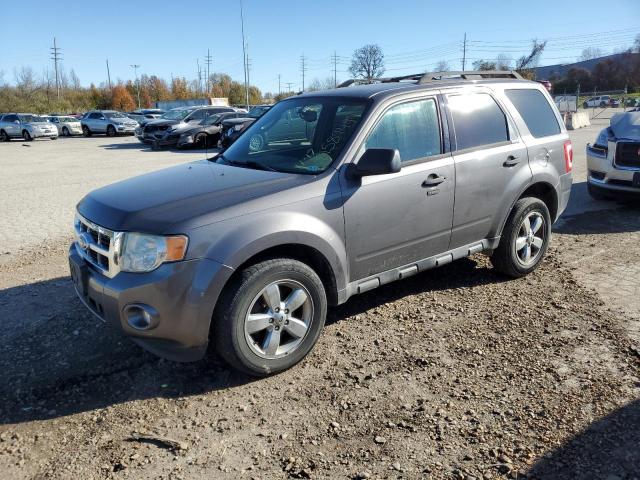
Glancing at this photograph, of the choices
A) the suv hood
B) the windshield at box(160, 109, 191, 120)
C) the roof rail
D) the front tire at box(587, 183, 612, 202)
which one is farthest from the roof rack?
the windshield at box(160, 109, 191, 120)

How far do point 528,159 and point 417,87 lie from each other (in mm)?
1391

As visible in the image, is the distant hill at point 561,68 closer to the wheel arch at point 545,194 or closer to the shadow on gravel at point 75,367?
the wheel arch at point 545,194

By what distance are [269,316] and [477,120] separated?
2607 millimetres

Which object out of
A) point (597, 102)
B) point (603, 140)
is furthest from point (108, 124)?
point (597, 102)

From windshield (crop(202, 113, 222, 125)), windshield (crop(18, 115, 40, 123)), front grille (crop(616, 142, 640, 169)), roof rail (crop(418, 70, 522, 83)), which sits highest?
windshield (crop(18, 115, 40, 123))

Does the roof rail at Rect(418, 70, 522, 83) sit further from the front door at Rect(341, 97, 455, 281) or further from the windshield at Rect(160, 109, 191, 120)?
the windshield at Rect(160, 109, 191, 120)

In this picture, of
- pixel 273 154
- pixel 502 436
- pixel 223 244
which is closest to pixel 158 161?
pixel 273 154

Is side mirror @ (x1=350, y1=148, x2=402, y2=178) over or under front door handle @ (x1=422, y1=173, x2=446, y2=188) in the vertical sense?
over

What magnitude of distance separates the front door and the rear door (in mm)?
166

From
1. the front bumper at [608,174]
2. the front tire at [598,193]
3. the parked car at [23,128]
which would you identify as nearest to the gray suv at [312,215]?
the front bumper at [608,174]

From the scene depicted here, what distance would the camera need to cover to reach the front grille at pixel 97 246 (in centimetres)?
319

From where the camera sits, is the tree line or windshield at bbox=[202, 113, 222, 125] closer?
windshield at bbox=[202, 113, 222, 125]

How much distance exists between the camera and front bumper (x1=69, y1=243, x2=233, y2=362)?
10.0 ft

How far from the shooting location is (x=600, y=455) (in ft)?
8.72
